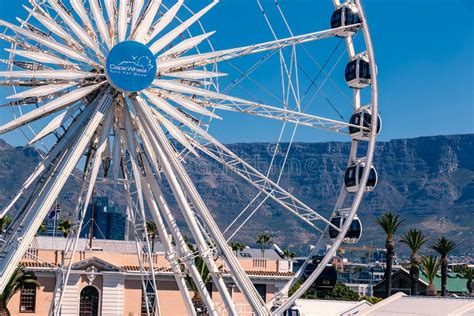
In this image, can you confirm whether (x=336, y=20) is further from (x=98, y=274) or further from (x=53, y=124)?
(x=98, y=274)

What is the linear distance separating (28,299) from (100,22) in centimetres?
3546

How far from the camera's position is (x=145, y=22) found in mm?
44688

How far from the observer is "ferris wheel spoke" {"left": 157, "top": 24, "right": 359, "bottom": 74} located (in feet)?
147

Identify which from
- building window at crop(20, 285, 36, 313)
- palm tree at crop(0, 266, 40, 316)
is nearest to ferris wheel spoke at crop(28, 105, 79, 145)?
palm tree at crop(0, 266, 40, 316)

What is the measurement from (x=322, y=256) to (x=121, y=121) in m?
10.8

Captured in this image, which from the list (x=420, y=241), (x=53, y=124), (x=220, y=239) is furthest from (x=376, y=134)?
(x=420, y=241)

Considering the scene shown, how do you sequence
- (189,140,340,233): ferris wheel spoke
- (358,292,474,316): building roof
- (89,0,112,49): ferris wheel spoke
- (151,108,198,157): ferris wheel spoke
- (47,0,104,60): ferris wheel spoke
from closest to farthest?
(47,0,104,60): ferris wheel spoke, (89,0,112,49): ferris wheel spoke, (151,108,198,157): ferris wheel spoke, (189,140,340,233): ferris wheel spoke, (358,292,474,316): building roof

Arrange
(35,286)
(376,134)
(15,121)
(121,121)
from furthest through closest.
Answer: (35,286), (376,134), (121,121), (15,121)

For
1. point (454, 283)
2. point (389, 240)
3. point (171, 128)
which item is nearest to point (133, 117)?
point (171, 128)

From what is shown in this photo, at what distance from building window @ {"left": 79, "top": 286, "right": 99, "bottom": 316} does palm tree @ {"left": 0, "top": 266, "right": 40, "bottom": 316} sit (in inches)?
133

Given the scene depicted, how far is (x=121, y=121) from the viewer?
147ft

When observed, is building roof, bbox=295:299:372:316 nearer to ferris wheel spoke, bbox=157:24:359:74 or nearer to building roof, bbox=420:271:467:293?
ferris wheel spoke, bbox=157:24:359:74

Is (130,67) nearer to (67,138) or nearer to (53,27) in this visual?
(53,27)

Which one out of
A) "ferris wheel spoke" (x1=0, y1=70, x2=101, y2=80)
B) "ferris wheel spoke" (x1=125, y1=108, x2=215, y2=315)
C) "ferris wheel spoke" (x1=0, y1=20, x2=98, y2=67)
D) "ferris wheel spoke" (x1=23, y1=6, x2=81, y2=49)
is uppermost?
"ferris wheel spoke" (x1=23, y1=6, x2=81, y2=49)
